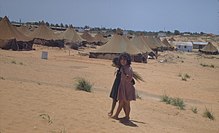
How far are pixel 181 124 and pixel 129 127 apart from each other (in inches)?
104

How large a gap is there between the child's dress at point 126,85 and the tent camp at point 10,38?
34.3m

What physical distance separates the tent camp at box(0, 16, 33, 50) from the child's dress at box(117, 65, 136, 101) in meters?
34.3

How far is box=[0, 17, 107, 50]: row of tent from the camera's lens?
136 ft

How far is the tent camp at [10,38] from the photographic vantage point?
4125cm

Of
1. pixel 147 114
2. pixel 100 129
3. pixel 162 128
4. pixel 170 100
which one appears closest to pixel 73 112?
pixel 100 129

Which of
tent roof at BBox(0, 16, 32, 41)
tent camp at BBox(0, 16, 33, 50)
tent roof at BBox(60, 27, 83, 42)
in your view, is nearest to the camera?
tent camp at BBox(0, 16, 33, 50)

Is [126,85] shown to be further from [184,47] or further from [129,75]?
[184,47]

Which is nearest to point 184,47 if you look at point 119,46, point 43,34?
point 43,34

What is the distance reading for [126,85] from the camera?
28.9 ft

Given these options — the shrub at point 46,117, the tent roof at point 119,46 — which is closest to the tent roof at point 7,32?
the tent roof at point 119,46

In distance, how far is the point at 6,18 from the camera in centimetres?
4238

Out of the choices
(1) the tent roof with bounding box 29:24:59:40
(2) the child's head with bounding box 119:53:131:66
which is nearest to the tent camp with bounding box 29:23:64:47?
(1) the tent roof with bounding box 29:24:59:40

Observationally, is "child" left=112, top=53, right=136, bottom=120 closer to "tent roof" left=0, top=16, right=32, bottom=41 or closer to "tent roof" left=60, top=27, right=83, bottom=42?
"tent roof" left=0, top=16, right=32, bottom=41

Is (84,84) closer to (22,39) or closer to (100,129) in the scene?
(100,129)
